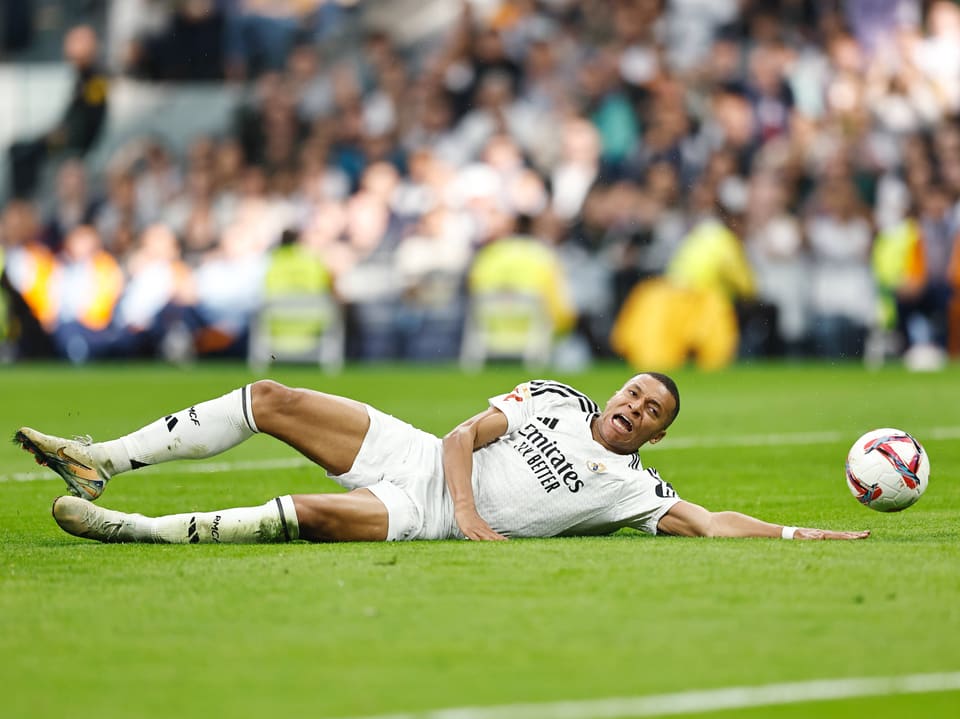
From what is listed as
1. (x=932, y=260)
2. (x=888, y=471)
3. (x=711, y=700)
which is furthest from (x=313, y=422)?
(x=932, y=260)

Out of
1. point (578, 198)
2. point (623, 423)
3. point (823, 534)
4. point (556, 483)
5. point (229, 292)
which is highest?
point (578, 198)

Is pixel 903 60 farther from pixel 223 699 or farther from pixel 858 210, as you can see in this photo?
pixel 223 699

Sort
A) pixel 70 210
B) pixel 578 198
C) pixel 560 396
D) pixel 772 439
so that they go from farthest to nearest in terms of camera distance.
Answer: pixel 70 210 → pixel 578 198 → pixel 772 439 → pixel 560 396

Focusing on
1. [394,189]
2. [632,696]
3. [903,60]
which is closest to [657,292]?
[394,189]

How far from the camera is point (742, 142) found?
78.5 ft

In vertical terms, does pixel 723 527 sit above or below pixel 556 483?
below

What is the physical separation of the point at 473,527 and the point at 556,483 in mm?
452

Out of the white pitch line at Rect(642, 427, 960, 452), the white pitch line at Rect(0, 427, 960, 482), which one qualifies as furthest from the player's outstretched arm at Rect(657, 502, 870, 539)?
the white pitch line at Rect(642, 427, 960, 452)

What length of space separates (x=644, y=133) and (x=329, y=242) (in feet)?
14.6

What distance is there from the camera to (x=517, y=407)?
27.3 ft

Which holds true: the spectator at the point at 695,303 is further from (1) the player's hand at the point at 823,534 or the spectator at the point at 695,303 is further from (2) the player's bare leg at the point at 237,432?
(2) the player's bare leg at the point at 237,432

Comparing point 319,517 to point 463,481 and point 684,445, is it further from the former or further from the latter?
point 684,445

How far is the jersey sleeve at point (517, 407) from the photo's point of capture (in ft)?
27.2

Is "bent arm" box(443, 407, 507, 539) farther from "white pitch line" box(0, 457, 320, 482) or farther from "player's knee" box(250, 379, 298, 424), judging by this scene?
"white pitch line" box(0, 457, 320, 482)
